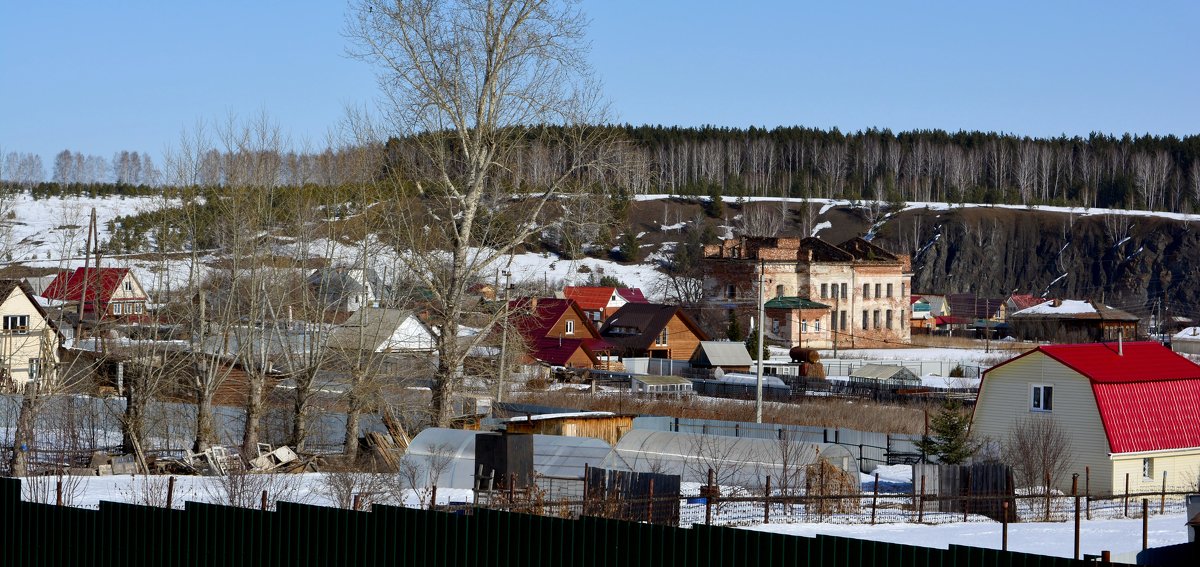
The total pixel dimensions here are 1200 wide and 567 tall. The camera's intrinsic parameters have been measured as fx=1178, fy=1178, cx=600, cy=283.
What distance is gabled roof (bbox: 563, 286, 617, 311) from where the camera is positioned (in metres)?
73.8

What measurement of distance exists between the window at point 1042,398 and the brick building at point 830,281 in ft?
132

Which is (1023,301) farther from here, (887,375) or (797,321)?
(887,375)

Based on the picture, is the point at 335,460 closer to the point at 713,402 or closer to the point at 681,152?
the point at 713,402

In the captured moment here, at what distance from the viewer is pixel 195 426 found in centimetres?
2555

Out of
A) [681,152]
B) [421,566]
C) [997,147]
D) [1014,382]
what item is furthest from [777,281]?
[997,147]

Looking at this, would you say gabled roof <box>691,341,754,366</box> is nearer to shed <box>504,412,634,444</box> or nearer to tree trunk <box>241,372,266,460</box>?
shed <box>504,412,634,444</box>

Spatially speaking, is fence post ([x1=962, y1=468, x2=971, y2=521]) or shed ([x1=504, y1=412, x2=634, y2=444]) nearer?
fence post ([x1=962, y1=468, x2=971, y2=521])

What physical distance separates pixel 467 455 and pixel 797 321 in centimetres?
4867

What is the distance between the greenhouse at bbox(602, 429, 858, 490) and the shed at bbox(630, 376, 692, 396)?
67.1 ft

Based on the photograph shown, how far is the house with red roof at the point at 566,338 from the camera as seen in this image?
52656 mm

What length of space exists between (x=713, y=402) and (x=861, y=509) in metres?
19.6

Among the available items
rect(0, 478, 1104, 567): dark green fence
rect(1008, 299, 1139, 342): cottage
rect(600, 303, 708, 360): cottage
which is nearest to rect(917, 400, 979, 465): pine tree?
rect(0, 478, 1104, 567): dark green fence

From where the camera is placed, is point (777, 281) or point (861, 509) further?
point (777, 281)

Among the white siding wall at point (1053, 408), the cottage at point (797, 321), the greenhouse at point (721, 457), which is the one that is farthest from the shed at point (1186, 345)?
the greenhouse at point (721, 457)
